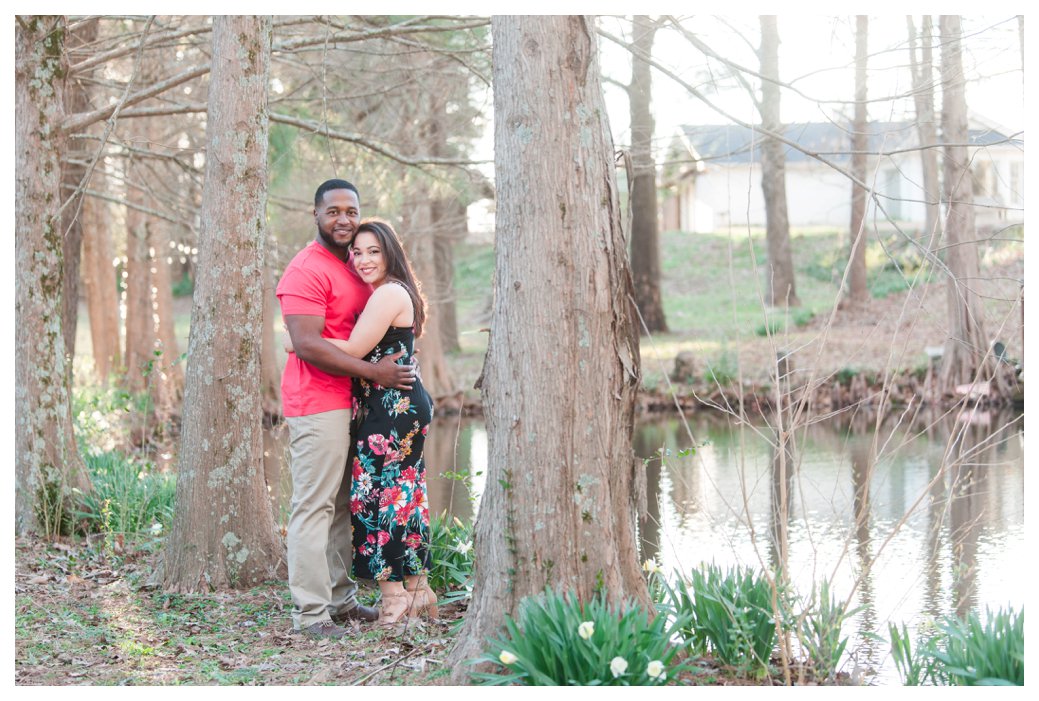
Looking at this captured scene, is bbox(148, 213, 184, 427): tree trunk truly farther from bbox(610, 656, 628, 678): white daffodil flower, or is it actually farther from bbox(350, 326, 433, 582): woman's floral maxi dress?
bbox(610, 656, 628, 678): white daffodil flower

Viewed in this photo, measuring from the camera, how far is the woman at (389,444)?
14.3ft

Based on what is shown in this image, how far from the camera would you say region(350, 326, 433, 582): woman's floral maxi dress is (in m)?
4.39

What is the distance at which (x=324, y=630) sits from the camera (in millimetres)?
4375

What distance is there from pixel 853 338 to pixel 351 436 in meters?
14.6

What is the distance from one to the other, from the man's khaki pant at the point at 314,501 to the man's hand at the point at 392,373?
233 mm

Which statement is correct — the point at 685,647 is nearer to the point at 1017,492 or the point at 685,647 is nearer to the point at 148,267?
the point at 1017,492

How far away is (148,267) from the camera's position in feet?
50.5

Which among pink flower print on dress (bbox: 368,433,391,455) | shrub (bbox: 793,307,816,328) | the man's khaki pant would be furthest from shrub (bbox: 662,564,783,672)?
shrub (bbox: 793,307,816,328)

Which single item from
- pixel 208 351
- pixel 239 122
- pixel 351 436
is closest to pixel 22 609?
pixel 208 351

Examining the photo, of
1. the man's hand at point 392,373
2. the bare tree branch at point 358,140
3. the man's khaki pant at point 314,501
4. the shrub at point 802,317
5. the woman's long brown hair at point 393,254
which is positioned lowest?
the man's khaki pant at point 314,501

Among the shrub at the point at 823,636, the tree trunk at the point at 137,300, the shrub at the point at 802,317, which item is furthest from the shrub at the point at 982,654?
the shrub at the point at 802,317

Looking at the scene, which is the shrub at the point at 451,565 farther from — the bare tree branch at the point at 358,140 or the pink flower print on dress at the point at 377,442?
the bare tree branch at the point at 358,140

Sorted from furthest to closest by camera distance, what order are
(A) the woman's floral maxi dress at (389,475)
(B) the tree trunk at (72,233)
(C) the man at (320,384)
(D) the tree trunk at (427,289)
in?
(D) the tree trunk at (427,289) → (B) the tree trunk at (72,233) → (A) the woman's floral maxi dress at (389,475) → (C) the man at (320,384)

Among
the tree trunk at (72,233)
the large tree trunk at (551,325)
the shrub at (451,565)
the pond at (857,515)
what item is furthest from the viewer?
the tree trunk at (72,233)
